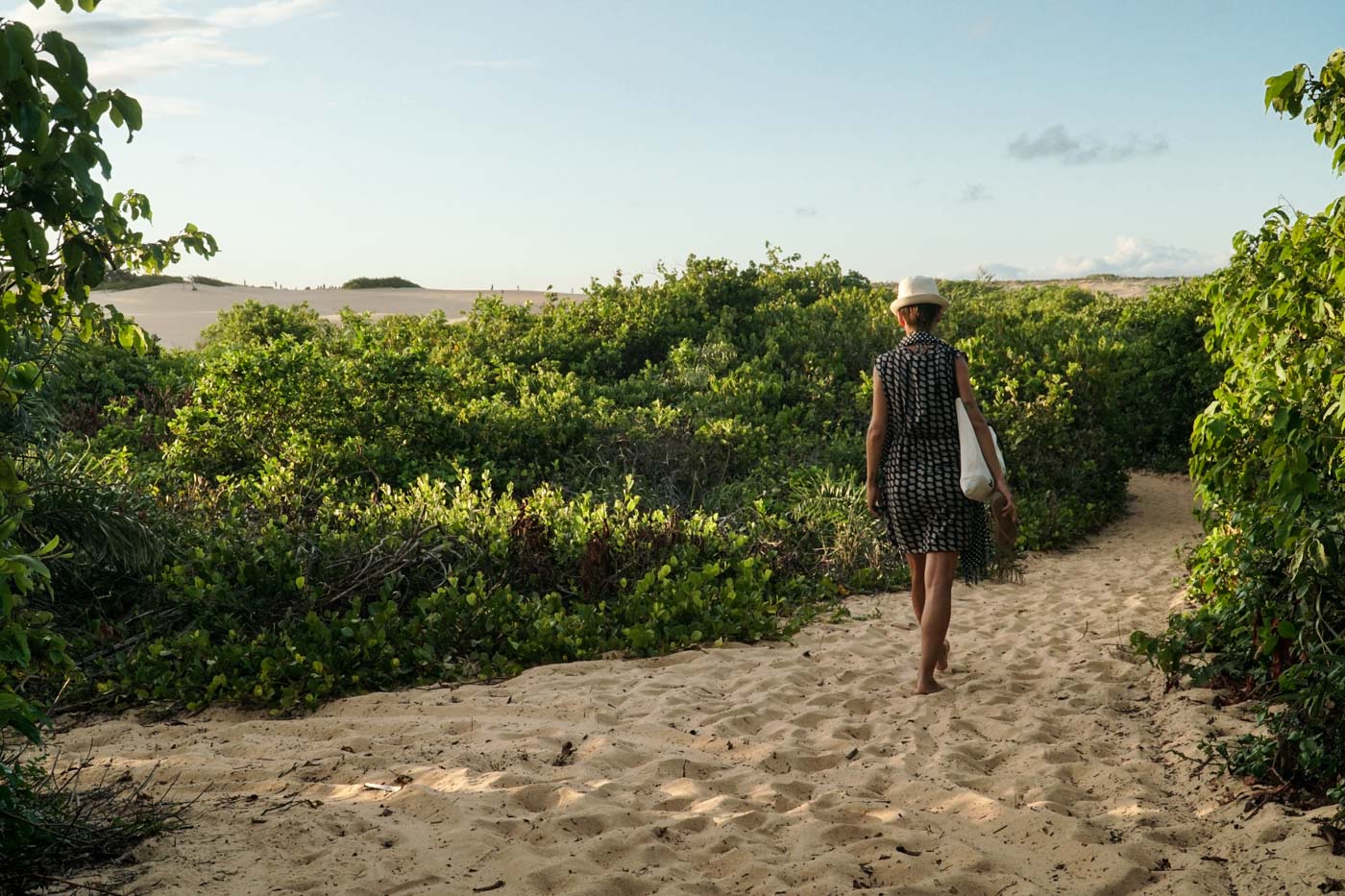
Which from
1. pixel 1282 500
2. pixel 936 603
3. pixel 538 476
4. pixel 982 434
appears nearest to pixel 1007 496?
pixel 982 434

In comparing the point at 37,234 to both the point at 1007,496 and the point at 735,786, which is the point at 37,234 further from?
the point at 1007,496

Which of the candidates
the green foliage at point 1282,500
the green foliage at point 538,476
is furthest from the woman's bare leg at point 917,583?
the green foliage at point 538,476

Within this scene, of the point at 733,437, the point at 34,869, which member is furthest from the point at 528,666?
the point at 733,437

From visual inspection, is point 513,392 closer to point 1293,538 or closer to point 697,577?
point 697,577

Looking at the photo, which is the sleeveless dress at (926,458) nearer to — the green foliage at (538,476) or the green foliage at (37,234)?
the green foliage at (538,476)

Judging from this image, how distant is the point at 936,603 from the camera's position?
18.8 ft

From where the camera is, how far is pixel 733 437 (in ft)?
38.0

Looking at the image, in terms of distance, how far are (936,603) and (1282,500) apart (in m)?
1.71

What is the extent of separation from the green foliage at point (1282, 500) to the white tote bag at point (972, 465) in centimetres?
105

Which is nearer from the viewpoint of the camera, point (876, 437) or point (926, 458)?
point (926, 458)

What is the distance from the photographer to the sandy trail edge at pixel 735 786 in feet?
12.7

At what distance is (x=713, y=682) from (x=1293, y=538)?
3062 millimetres

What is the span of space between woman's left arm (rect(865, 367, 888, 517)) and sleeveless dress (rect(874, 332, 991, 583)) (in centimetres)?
3

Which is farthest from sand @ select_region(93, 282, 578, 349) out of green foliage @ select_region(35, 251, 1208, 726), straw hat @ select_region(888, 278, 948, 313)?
straw hat @ select_region(888, 278, 948, 313)
